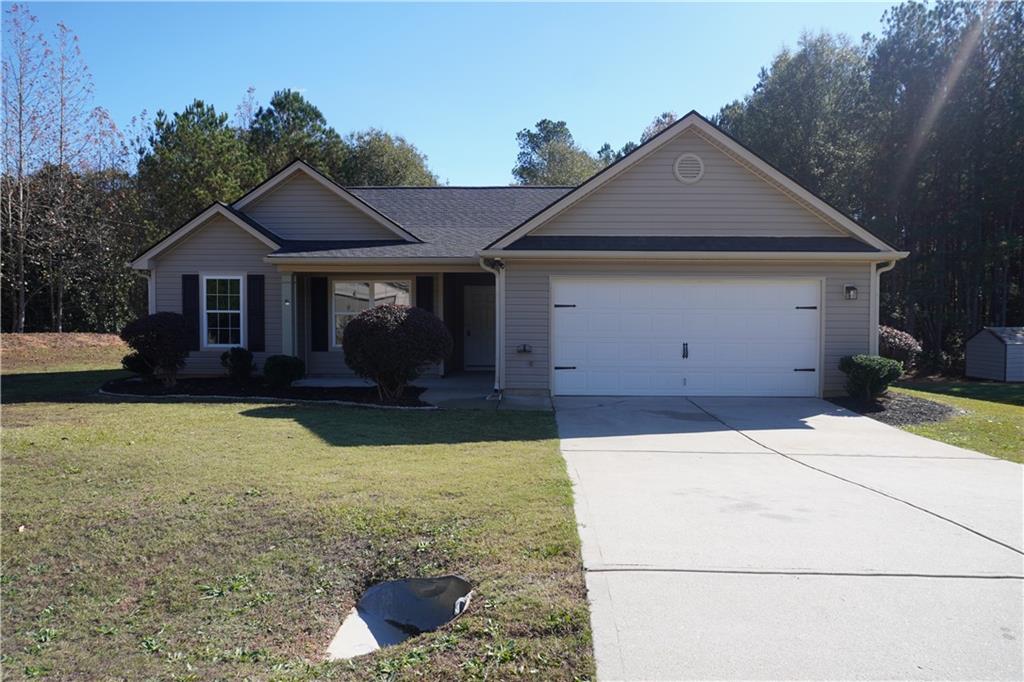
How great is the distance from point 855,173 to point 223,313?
24.2 metres

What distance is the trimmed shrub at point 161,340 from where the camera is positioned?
13.4 metres

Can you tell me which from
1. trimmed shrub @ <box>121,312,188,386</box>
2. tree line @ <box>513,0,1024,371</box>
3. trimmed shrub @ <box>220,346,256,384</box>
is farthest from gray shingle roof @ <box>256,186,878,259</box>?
tree line @ <box>513,0,1024,371</box>

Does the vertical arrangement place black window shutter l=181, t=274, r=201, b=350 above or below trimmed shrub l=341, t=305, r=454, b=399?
above

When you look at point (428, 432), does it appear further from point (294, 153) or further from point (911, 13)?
point (294, 153)

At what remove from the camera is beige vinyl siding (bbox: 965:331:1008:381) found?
21.2 m

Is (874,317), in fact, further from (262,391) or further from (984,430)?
(262,391)

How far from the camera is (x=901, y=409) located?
11734 millimetres

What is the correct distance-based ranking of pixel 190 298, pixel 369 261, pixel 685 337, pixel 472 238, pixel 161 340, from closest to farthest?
pixel 685 337
pixel 161 340
pixel 369 261
pixel 190 298
pixel 472 238

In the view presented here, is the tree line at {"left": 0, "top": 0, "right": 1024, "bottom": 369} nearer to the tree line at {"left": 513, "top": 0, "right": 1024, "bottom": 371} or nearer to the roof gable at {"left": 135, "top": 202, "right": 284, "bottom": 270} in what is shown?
the tree line at {"left": 513, "top": 0, "right": 1024, "bottom": 371}

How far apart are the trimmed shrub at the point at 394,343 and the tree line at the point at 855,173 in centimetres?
1905

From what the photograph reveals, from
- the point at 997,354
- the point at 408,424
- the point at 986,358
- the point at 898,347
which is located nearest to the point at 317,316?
the point at 408,424

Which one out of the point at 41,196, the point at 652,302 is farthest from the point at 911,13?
the point at 41,196

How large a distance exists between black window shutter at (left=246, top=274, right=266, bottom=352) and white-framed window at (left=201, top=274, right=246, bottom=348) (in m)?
0.26

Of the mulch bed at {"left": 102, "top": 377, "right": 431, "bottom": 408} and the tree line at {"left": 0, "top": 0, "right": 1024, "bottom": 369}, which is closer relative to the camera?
the mulch bed at {"left": 102, "top": 377, "right": 431, "bottom": 408}
